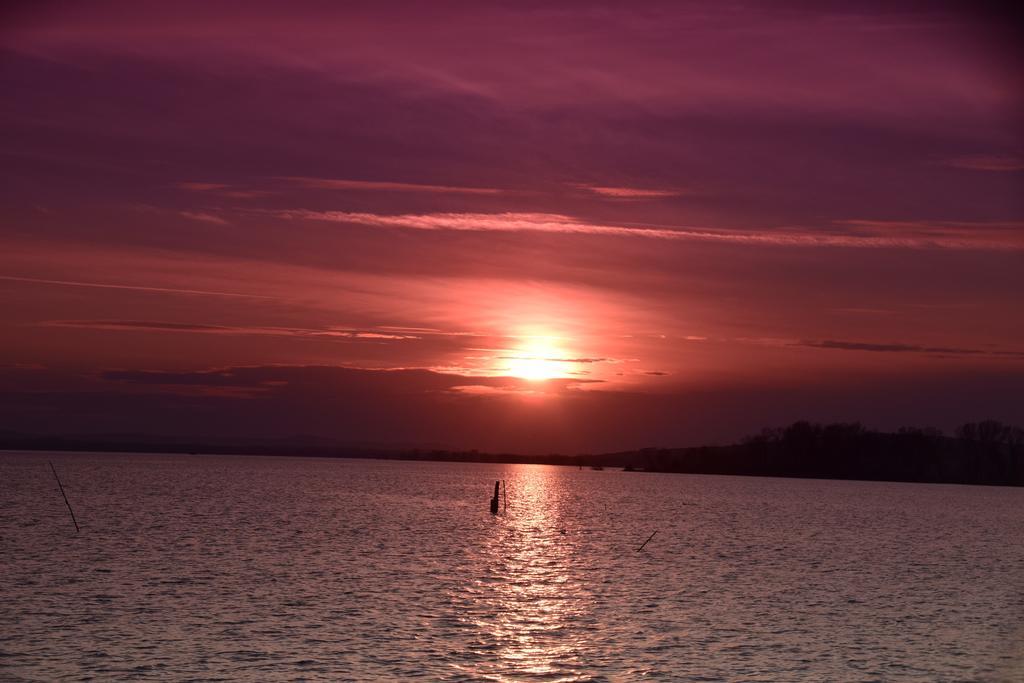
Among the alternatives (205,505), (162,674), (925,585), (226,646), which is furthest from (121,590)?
(205,505)

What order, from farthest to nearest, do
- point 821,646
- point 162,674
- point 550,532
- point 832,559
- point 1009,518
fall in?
point 1009,518
point 550,532
point 832,559
point 821,646
point 162,674

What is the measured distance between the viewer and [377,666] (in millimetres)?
31500

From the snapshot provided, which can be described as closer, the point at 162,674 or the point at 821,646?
the point at 162,674

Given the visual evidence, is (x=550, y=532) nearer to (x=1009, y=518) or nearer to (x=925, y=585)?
(x=925, y=585)

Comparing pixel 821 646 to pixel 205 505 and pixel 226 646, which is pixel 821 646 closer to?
pixel 226 646

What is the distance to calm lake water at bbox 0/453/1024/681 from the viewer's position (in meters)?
32.2

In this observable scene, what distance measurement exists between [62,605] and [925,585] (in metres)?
45.1

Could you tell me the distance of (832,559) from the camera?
237ft

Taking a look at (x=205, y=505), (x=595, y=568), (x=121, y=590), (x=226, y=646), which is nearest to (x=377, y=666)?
(x=226, y=646)

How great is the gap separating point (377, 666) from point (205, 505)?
9784 centimetres

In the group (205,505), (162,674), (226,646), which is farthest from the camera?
(205,505)

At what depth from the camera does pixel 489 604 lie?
147ft

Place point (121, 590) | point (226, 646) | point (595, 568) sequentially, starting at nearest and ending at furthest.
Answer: point (226, 646) → point (121, 590) → point (595, 568)

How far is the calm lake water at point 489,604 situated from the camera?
3219 cm
